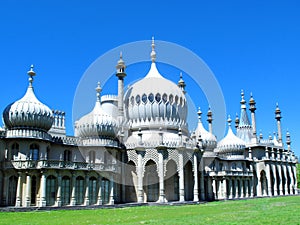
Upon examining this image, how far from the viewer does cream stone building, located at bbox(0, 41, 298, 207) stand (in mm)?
36781

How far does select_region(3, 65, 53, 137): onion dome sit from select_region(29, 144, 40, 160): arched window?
1.31 meters

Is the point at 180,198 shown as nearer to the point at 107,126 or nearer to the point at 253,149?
the point at 107,126

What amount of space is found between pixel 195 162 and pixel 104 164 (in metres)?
12.0

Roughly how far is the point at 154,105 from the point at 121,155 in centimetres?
854

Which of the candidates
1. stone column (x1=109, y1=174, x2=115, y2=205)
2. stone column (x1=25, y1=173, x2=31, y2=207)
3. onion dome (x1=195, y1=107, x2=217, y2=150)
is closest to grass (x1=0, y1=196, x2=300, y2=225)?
stone column (x1=25, y1=173, x2=31, y2=207)

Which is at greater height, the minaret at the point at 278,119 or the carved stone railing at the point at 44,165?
the minaret at the point at 278,119

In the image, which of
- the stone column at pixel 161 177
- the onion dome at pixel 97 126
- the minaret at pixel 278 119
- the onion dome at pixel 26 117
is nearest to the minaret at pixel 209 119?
the minaret at pixel 278 119

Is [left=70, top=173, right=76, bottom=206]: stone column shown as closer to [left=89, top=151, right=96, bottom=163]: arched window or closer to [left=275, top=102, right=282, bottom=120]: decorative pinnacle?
[left=89, top=151, right=96, bottom=163]: arched window

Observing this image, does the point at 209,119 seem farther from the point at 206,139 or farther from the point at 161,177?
the point at 161,177

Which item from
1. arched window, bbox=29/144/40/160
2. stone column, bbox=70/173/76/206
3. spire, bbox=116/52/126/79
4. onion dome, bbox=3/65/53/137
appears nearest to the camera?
onion dome, bbox=3/65/53/137

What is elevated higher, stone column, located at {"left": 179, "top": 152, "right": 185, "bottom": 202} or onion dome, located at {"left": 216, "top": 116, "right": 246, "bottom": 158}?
onion dome, located at {"left": 216, "top": 116, "right": 246, "bottom": 158}

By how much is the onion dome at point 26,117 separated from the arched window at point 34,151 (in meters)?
1.31

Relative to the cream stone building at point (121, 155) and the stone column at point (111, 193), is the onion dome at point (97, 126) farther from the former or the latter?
the stone column at point (111, 193)

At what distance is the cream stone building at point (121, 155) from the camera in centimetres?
3678
